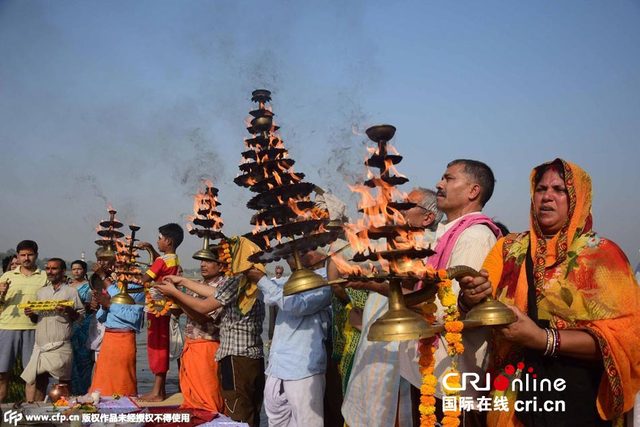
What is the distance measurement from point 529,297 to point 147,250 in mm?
5598

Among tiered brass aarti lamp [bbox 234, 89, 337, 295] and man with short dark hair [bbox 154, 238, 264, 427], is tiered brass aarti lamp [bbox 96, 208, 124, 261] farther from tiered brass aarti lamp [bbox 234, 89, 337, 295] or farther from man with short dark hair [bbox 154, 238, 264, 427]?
tiered brass aarti lamp [bbox 234, 89, 337, 295]

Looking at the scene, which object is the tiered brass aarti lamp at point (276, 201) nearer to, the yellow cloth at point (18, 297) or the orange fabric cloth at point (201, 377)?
the orange fabric cloth at point (201, 377)

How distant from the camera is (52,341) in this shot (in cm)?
816

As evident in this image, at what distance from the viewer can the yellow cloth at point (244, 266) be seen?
5.04m

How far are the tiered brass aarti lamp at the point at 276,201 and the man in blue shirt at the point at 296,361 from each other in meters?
0.97

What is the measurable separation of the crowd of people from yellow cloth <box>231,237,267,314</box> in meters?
0.09

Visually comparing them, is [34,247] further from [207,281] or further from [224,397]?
[224,397]

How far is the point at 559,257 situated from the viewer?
9.61 feet

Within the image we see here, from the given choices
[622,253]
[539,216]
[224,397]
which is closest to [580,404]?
[622,253]

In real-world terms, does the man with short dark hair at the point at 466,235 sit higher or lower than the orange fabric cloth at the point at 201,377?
higher

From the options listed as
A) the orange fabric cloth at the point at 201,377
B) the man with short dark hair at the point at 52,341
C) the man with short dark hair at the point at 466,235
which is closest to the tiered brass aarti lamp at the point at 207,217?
the orange fabric cloth at the point at 201,377

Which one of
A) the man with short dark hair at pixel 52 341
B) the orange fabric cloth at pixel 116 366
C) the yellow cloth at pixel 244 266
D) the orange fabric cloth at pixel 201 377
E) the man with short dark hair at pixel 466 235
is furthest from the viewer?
the man with short dark hair at pixel 52 341

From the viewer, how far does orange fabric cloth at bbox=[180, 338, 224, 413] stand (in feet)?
19.7

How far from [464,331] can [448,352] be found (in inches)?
22.2
